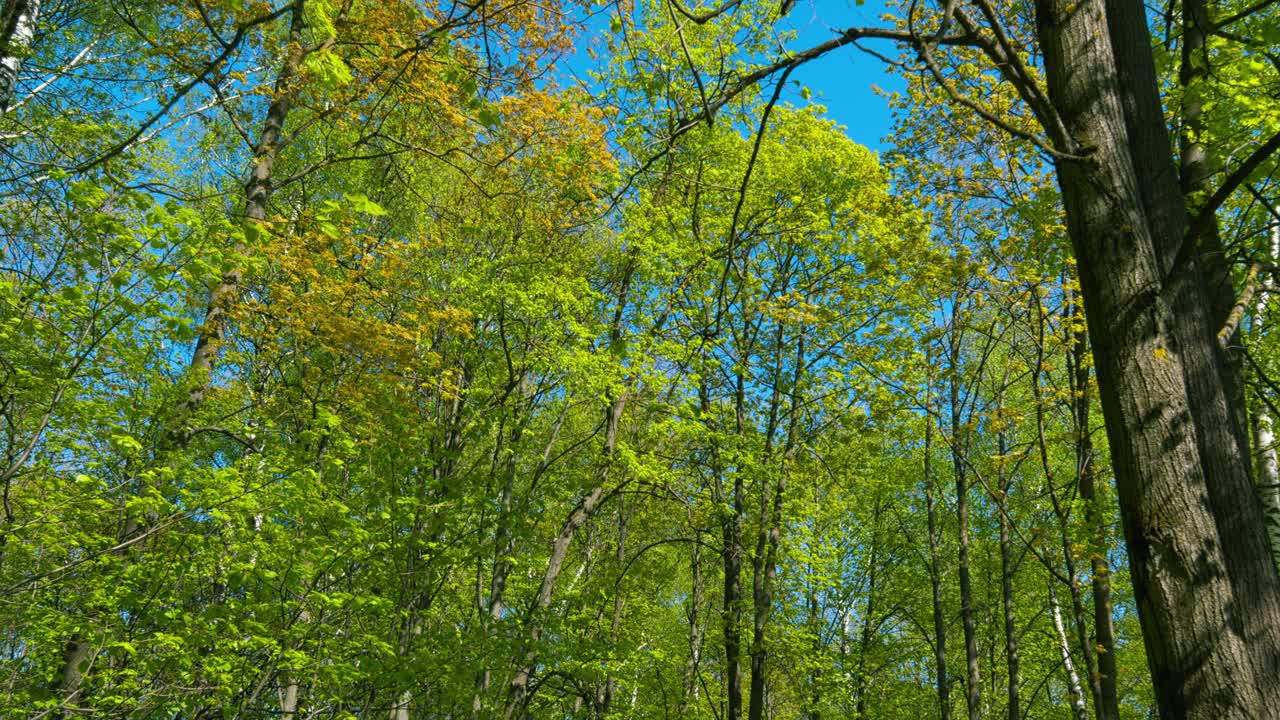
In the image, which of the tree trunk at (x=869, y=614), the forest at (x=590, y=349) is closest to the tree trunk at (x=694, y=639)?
the forest at (x=590, y=349)

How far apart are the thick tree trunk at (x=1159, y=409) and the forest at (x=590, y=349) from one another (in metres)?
0.01

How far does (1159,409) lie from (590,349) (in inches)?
371

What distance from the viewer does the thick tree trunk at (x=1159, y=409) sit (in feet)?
5.71

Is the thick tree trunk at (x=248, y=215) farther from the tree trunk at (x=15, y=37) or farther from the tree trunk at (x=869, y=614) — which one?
the tree trunk at (x=869, y=614)

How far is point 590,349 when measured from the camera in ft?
36.4

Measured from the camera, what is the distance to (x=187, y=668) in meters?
6.15

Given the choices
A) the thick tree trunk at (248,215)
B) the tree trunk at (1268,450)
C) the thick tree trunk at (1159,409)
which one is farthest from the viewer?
the thick tree trunk at (248,215)

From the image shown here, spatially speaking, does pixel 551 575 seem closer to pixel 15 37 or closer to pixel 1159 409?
pixel 15 37

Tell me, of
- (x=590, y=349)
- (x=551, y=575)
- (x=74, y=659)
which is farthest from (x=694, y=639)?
(x=74, y=659)

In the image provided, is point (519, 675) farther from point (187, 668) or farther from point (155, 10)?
point (155, 10)

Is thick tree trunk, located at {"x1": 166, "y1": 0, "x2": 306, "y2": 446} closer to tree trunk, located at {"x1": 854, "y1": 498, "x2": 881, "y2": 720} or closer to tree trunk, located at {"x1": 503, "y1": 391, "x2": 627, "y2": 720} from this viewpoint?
tree trunk, located at {"x1": 503, "y1": 391, "x2": 627, "y2": 720}

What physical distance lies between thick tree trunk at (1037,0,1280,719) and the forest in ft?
0.03

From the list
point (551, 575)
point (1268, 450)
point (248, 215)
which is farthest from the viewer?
point (551, 575)

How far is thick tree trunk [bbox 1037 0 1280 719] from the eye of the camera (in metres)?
1.74
